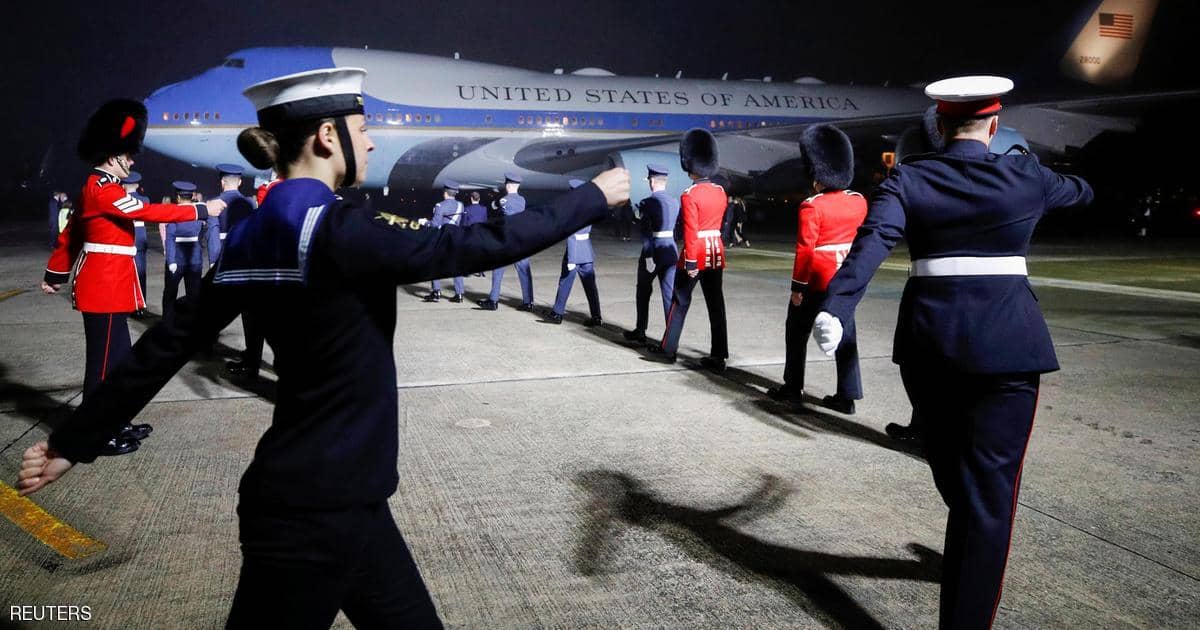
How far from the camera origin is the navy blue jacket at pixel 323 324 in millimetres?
1521

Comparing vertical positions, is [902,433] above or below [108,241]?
below

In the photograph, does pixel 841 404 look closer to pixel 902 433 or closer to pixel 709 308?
pixel 902 433

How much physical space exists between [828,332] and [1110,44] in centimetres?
3209

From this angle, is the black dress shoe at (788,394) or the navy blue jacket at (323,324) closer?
the navy blue jacket at (323,324)

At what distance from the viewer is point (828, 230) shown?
211 inches

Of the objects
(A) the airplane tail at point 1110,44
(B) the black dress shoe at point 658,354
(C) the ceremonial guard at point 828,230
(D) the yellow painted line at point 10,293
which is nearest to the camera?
(C) the ceremonial guard at point 828,230

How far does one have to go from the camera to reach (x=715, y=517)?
3.51 metres

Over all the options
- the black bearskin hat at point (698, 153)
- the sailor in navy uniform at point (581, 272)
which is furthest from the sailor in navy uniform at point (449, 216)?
the black bearskin hat at point (698, 153)

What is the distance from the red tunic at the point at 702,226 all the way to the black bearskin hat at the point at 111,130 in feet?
12.8

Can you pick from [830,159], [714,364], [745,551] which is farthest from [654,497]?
[714,364]

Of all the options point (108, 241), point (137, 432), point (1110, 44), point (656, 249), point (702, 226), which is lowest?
point (137, 432)

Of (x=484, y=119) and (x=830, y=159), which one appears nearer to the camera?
(x=830, y=159)

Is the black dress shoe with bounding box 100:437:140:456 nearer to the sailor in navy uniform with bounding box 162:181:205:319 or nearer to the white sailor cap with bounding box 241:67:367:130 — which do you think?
the white sailor cap with bounding box 241:67:367:130

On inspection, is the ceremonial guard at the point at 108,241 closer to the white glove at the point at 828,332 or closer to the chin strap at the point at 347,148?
the chin strap at the point at 347,148
